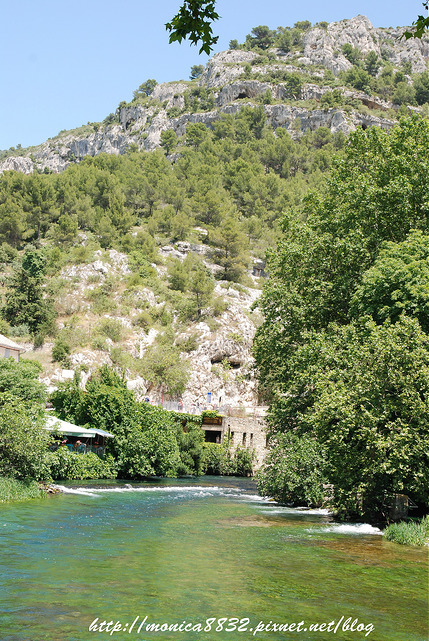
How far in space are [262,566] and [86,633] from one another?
5000 millimetres

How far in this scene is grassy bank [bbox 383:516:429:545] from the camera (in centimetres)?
1466

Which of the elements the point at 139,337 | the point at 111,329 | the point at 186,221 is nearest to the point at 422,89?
the point at 186,221

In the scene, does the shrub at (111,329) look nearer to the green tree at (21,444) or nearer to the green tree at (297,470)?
the green tree at (297,470)

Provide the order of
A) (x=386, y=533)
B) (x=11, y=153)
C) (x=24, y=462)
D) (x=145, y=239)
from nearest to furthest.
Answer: (x=386, y=533)
(x=24, y=462)
(x=145, y=239)
(x=11, y=153)

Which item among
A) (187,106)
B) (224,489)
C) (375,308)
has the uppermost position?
(187,106)

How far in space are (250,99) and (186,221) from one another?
6329 centimetres

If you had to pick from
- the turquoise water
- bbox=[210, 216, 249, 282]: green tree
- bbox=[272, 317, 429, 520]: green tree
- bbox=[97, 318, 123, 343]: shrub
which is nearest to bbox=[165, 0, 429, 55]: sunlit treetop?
the turquoise water

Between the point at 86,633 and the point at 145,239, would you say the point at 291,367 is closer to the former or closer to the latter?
the point at 86,633

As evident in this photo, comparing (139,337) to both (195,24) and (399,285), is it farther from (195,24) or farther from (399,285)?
(195,24)

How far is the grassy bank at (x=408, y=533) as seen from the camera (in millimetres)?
14664

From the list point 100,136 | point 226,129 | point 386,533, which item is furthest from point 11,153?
point 386,533

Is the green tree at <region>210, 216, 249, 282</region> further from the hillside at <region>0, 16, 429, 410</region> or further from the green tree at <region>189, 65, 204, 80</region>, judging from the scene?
the green tree at <region>189, 65, 204, 80</region>

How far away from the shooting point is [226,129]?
110m

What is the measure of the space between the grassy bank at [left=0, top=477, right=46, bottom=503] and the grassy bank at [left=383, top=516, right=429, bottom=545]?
36.1 feet
